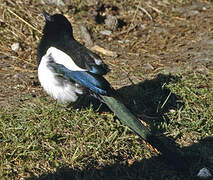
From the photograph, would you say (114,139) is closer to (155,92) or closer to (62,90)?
(62,90)

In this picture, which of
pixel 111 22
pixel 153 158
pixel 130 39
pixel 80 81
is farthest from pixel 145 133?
pixel 111 22

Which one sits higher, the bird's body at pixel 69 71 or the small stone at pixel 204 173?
the bird's body at pixel 69 71

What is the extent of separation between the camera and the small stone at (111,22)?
4.93 metres

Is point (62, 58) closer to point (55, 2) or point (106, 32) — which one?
point (106, 32)

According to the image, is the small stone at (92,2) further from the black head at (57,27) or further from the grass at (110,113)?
the black head at (57,27)

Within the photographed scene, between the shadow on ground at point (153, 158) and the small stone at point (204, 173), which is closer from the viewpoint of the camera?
the shadow on ground at point (153, 158)

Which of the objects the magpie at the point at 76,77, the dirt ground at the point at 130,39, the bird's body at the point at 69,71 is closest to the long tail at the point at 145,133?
the magpie at the point at 76,77

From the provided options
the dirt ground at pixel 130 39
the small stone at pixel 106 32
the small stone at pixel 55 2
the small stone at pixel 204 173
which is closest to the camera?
the small stone at pixel 204 173

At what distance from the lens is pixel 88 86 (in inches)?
125

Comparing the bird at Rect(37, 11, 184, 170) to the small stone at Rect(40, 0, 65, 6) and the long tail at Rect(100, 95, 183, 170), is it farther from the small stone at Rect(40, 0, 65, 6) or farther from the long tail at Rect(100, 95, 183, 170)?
the small stone at Rect(40, 0, 65, 6)

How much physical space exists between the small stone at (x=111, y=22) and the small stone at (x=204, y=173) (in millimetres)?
2335

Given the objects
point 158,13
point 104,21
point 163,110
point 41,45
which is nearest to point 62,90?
point 41,45

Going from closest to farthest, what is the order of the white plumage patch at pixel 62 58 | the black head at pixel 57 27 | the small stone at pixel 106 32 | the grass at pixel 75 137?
the grass at pixel 75 137 < the white plumage patch at pixel 62 58 < the black head at pixel 57 27 < the small stone at pixel 106 32

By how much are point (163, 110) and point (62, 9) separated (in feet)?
6.36
